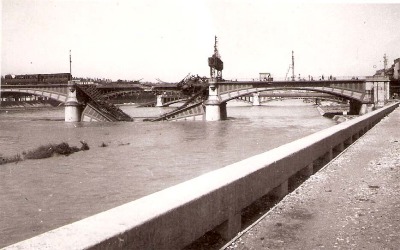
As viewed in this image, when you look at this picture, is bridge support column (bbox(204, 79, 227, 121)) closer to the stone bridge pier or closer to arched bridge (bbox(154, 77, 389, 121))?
arched bridge (bbox(154, 77, 389, 121))

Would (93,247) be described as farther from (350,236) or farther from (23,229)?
(23,229)

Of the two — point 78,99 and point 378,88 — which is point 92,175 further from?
point 378,88

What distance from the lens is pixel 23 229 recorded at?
1296 centimetres

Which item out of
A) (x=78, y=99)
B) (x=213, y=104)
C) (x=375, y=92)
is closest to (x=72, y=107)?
(x=78, y=99)

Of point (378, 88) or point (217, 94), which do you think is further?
point (217, 94)

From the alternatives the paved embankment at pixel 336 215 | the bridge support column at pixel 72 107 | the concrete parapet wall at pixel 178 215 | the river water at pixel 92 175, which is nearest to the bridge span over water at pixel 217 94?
the bridge support column at pixel 72 107

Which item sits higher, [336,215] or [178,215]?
[178,215]

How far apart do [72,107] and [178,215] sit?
76.5m

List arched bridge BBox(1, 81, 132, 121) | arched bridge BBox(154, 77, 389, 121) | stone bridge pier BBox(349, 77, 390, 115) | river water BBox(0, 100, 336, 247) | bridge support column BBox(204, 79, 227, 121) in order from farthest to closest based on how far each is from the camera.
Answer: arched bridge BBox(1, 81, 132, 121) < bridge support column BBox(204, 79, 227, 121) < arched bridge BBox(154, 77, 389, 121) < stone bridge pier BBox(349, 77, 390, 115) < river water BBox(0, 100, 336, 247)

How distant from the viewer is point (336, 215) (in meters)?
7.84

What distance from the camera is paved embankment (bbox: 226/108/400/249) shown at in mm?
6480

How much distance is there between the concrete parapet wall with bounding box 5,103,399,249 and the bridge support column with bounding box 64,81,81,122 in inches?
2868

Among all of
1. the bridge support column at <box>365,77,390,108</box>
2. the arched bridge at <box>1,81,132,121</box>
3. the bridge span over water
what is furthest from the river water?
the bridge support column at <box>365,77,390,108</box>

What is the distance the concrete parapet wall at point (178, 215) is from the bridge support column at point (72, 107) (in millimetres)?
72845
